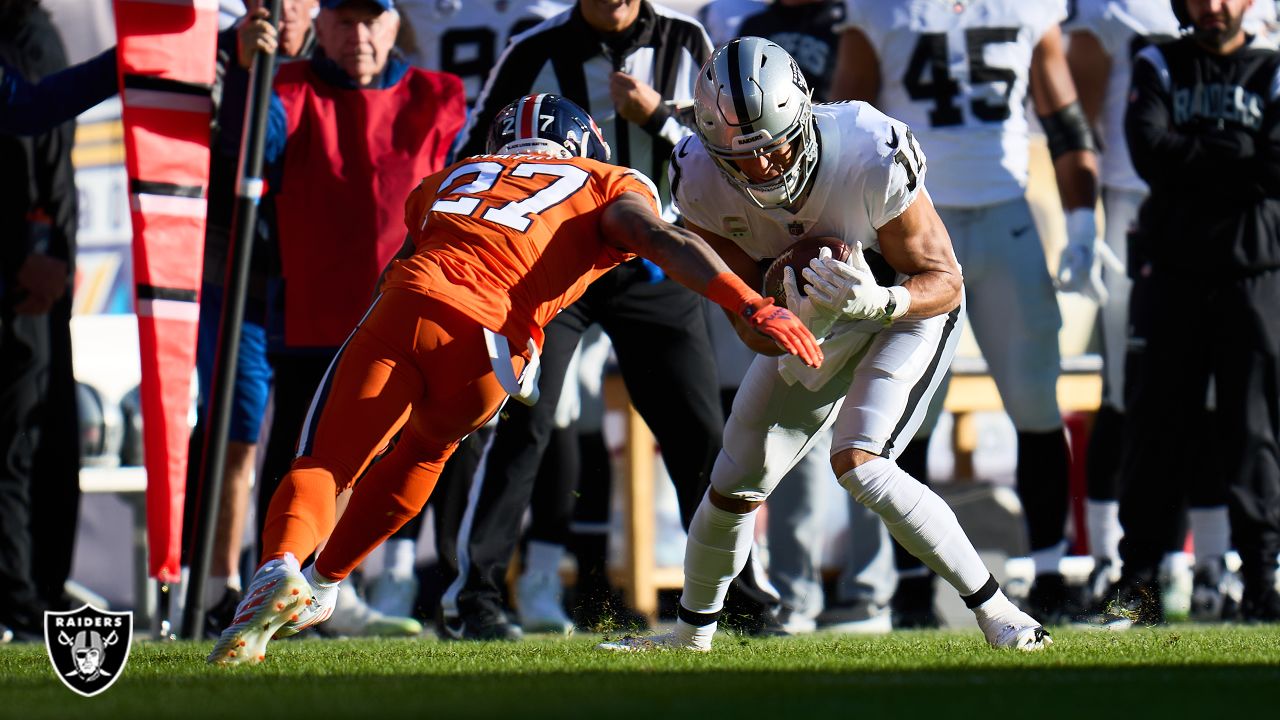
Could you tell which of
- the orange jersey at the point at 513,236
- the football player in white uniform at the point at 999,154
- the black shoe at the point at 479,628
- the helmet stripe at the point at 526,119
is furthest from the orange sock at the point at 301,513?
the football player in white uniform at the point at 999,154

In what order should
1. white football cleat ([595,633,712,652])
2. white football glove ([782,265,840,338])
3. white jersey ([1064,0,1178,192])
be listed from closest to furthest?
1. white football glove ([782,265,840,338])
2. white football cleat ([595,633,712,652])
3. white jersey ([1064,0,1178,192])

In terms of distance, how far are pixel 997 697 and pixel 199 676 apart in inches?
68.6

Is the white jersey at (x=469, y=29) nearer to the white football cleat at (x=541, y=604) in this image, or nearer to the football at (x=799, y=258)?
the white football cleat at (x=541, y=604)

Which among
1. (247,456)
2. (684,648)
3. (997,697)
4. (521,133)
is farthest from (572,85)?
(997,697)

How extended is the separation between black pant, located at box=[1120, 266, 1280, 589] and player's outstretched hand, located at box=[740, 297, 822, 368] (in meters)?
2.96

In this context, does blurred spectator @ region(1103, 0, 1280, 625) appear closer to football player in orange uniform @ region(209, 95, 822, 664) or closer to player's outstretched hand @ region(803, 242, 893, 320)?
player's outstretched hand @ region(803, 242, 893, 320)

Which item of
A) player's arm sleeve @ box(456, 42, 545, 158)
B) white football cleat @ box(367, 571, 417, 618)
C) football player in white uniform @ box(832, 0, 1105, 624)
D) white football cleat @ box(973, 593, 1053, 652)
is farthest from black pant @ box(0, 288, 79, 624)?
white football cleat @ box(973, 593, 1053, 652)

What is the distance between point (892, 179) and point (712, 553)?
1.13 metres

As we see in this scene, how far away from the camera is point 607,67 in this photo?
6.19 meters

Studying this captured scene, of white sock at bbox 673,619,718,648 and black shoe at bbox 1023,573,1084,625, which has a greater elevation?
white sock at bbox 673,619,718,648

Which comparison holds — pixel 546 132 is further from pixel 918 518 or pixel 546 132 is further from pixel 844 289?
pixel 918 518

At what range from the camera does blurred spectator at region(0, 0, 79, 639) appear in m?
6.23

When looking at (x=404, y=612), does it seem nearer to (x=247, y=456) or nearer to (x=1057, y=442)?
(x=247, y=456)

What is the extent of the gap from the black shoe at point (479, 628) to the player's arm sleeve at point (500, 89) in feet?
4.97
